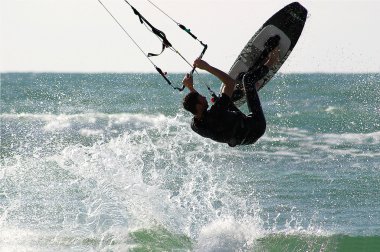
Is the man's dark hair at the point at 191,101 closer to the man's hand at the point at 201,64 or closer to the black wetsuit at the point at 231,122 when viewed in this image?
the black wetsuit at the point at 231,122

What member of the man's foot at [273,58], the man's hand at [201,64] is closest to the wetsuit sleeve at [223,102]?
the man's hand at [201,64]

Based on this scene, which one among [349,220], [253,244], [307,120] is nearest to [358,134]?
[307,120]

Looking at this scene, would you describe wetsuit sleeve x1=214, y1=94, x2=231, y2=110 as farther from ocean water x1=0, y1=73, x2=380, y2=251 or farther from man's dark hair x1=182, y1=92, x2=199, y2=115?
ocean water x1=0, y1=73, x2=380, y2=251

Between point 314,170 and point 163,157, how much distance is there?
122 inches

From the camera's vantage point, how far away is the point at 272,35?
9.67m

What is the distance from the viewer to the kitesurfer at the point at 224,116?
749cm

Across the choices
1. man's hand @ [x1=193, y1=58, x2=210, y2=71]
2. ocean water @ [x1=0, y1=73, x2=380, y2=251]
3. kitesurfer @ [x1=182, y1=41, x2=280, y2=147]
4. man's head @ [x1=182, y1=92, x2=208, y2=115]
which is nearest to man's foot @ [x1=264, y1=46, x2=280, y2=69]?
kitesurfer @ [x1=182, y1=41, x2=280, y2=147]

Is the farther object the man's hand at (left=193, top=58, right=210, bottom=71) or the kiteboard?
the kiteboard

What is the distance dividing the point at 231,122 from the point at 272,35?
93.8 inches

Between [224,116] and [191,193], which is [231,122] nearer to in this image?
[224,116]

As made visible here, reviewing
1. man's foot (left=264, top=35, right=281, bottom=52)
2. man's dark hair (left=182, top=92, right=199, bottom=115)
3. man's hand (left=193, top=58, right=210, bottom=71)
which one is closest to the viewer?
man's dark hair (left=182, top=92, right=199, bottom=115)

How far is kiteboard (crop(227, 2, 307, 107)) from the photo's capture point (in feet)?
31.6

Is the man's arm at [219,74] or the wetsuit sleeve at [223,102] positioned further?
the man's arm at [219,74]

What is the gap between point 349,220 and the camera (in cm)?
1112
